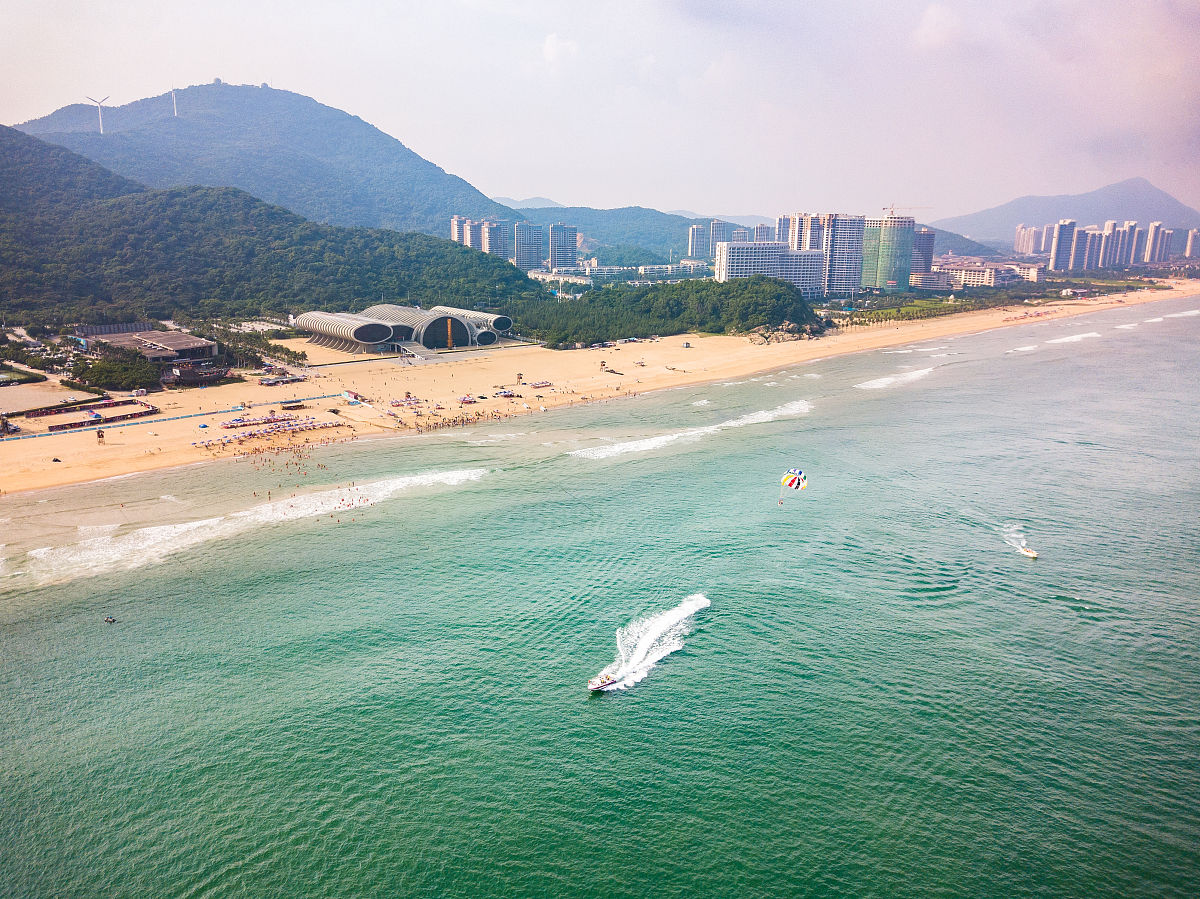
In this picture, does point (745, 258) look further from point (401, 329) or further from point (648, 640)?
point (648, 640)

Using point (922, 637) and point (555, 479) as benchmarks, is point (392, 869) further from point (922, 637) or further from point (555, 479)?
point (555, 479)

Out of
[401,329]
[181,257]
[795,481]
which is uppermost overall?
[181,257]

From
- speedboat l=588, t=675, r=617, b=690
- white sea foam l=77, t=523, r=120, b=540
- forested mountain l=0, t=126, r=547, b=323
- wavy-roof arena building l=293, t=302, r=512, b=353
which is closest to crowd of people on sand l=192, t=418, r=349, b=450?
white sea foam l=77, t=523, r=120, b=540

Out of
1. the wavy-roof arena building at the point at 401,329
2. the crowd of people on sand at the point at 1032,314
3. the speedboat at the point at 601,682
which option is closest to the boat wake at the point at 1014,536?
the speedboat at the point at 601,682

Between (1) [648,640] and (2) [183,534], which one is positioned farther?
(2) [183,534]

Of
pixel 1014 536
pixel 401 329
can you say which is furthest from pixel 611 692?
pixel 401 329
